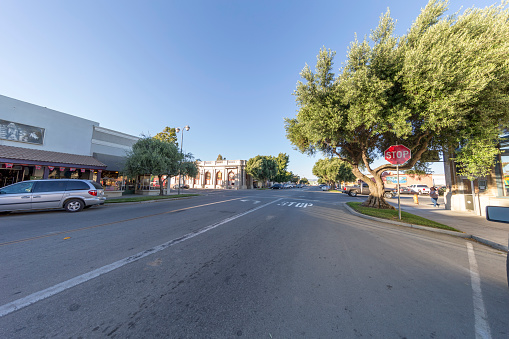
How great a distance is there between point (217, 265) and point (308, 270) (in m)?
1.78

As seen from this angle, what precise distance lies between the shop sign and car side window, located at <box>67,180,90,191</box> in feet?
36.7

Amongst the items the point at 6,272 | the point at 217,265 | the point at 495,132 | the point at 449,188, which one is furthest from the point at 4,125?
the point at 449,188

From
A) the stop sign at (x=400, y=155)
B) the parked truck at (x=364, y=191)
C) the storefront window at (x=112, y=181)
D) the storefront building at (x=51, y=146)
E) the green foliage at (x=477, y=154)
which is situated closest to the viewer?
the green foliage at (x=477, y=154)

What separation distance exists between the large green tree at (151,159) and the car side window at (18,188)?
7814 millimetres

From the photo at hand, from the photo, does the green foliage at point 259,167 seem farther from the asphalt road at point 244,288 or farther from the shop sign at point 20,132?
the asphalt road at point 244,288

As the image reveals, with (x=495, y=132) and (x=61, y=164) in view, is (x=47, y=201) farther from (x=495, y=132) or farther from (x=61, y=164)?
(x=495, y=132)

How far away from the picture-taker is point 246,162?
176 ft

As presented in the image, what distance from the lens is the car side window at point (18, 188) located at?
8234 mm

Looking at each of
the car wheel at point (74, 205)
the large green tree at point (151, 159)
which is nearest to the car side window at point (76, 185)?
the car wheel at point (74, 205)

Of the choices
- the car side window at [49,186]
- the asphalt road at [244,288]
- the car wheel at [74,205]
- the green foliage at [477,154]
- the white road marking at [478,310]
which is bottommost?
the white road marking at [478,310]

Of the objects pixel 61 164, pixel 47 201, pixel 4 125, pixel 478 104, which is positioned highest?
pixel 4 125

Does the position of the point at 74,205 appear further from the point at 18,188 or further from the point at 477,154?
the point at 477,154

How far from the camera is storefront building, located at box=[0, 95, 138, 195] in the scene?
14.2m

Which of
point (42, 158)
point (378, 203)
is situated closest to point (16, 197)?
point (42, 158)
